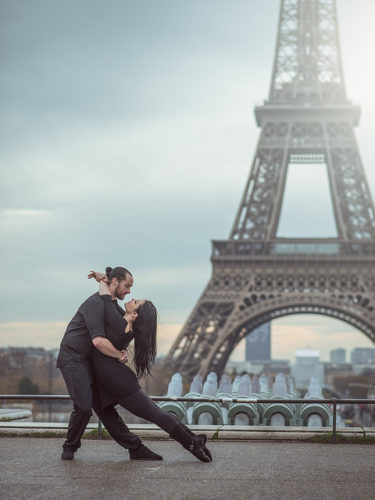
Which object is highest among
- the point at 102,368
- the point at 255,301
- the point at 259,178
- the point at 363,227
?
the point at 259,178

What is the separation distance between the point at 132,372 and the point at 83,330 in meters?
0.60

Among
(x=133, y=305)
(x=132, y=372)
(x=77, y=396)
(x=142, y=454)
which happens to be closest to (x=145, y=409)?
(x=132, y=372)

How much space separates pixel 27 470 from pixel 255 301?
42.1 metres

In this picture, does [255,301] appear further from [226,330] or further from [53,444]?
[53,444]

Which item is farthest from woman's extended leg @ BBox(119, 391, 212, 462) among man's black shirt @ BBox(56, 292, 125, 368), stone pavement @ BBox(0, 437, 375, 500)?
man's black shirt @ BBox(56, 292, 125, 368)

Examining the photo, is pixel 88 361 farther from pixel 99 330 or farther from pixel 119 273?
pixel 119 273

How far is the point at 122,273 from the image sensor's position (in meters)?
7.45

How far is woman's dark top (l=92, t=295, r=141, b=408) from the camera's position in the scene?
23.9 feet

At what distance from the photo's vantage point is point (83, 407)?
7.26 m

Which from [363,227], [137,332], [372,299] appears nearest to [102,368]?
[137,332]

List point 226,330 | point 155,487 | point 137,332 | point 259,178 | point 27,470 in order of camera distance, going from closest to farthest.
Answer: point 155,487 → point 27,470 → point 137,332 → point 226,330 → point 259,178

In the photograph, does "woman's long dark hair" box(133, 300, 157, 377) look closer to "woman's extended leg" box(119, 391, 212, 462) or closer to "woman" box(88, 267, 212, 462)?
"woman" box(88, 267, 212, 462)

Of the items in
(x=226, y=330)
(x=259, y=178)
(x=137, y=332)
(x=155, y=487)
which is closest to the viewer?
(x=155, y=487)

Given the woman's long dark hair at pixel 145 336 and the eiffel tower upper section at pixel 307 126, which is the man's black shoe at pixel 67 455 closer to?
the woman's long dark hair at pixel 145 336
